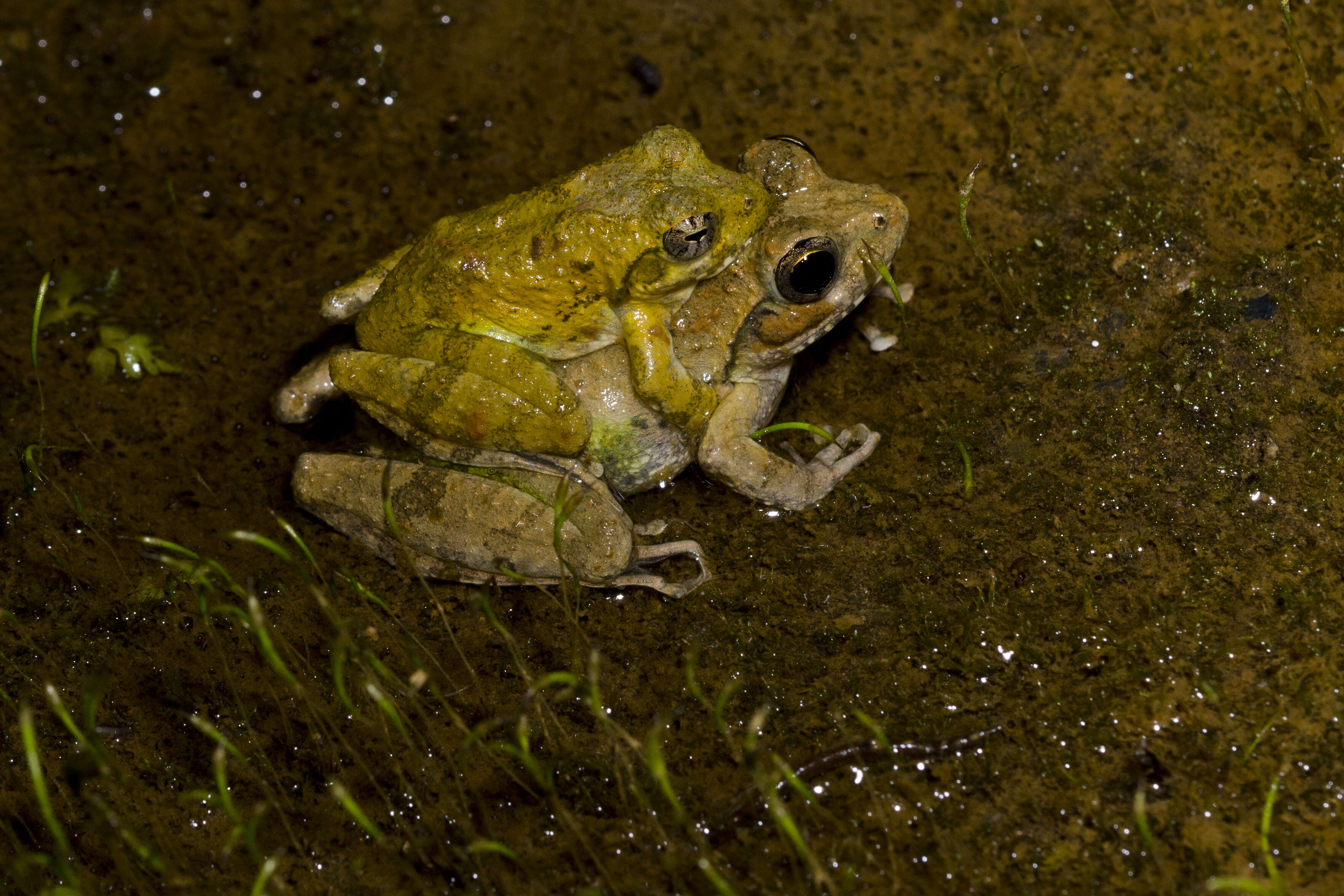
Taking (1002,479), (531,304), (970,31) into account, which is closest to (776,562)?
(1002,479)

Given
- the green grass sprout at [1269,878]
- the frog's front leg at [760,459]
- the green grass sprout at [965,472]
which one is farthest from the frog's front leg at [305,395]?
the green grass sprout at [1269,878]

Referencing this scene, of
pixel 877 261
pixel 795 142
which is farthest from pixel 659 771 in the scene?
pixel 795 142

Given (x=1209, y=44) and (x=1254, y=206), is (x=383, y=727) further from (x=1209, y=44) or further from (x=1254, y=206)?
(x=1209, y=44)

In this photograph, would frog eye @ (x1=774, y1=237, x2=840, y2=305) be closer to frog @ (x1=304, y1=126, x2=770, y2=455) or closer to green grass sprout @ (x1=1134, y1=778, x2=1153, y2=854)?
frog @ (x1=304, y1=126, x2=770, y2=455)

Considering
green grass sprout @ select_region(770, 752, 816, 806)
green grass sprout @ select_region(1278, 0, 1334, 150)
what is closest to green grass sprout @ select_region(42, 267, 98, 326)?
green grass sprout @ select_region(770, 752, 816, 806)

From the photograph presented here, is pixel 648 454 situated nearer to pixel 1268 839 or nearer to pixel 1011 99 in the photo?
pixel 1268 839

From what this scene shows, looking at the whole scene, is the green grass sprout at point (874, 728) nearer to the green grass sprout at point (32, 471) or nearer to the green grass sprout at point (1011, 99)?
the green grass sprout at point (1011, 99)

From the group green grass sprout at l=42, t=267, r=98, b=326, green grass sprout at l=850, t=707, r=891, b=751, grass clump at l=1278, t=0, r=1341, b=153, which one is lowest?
green grass sprout at l=850, t=707, r=891, b=751
